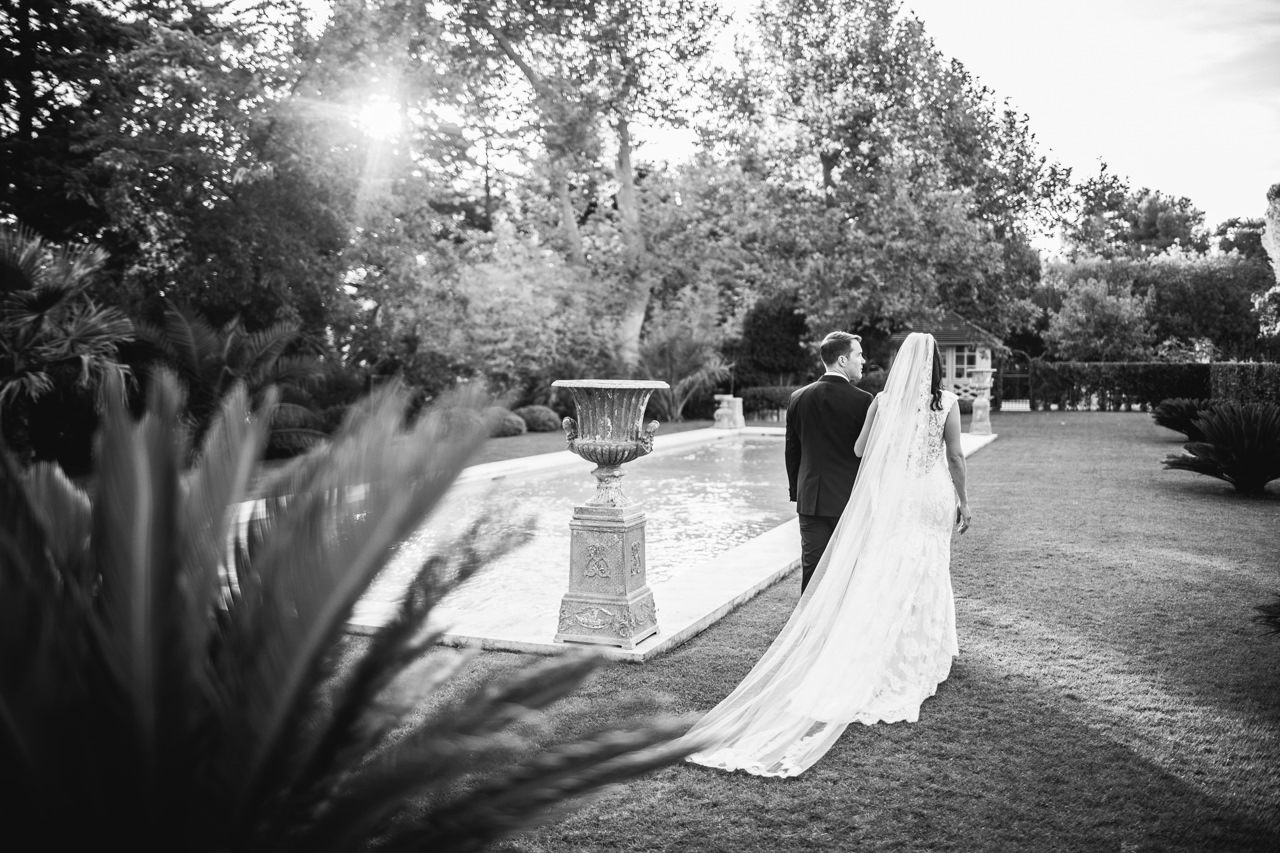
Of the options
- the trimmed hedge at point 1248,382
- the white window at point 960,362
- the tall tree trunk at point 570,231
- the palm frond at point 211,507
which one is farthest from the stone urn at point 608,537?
the white window at point 960,362

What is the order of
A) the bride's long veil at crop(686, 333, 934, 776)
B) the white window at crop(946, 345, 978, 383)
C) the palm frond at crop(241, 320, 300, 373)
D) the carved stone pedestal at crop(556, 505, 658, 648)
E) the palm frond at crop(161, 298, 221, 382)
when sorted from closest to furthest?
the bride's long veil at crop(686, 333, 934, 776) → the carved stone pedestal at crop(556, 505, 658, 648) → the palm frond at crop(161, 298, 221, 382) → the palm frond at crop(241, 320, 300, 373) → the white window at crop(946, 345, 978, 383)

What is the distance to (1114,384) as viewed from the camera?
35031 mm

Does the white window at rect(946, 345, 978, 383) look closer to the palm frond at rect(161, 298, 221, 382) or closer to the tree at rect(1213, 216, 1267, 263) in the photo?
the tree at rect(1213, 216, 1267, 263)

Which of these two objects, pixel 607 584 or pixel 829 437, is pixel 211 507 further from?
pixel 829 437

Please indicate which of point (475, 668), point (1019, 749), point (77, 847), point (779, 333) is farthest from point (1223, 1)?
point (779, 333)

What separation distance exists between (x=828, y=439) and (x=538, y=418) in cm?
1992

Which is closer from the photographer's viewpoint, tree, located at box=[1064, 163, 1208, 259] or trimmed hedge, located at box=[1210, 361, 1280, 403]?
trimmed hedge, located at box=[1210, 361, 1280, 403]

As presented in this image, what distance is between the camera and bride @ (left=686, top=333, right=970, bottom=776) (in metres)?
4.92

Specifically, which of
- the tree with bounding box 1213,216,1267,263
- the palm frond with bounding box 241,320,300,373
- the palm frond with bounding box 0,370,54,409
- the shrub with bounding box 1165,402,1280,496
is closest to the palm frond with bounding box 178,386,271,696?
the palm frond with bounding box 0,370,54,409

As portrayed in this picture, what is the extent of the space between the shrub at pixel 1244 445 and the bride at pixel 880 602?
8.97 m

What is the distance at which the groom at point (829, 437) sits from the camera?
21.1 ft

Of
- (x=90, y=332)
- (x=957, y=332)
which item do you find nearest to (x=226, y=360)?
(x=90, y=332)

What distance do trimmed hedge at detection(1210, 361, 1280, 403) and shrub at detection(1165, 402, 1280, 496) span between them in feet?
20.5

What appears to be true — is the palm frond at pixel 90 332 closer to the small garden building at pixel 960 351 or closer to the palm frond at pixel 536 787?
the palm frond at pixel 536 787
